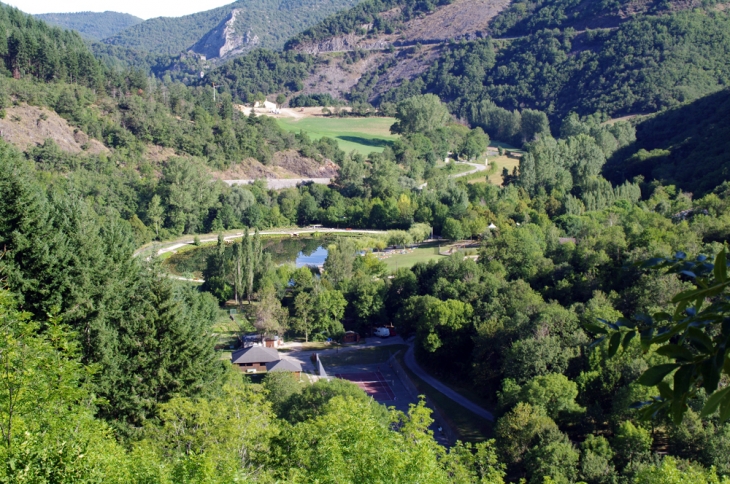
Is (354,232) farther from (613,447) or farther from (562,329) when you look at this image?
(613,447)

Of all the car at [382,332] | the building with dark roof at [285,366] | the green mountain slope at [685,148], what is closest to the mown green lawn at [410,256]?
the car at [382,332]

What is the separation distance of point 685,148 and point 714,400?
59218 millimetres

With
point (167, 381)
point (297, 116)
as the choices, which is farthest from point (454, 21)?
point (167, 381)

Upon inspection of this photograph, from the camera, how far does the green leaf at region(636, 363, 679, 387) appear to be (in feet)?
8.29

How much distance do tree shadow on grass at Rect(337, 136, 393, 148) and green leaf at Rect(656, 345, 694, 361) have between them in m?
84.2

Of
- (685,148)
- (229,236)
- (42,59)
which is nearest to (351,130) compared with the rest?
(229,236)

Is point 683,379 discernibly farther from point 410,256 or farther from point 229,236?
point 229,236

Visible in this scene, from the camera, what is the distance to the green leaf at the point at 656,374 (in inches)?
99.5

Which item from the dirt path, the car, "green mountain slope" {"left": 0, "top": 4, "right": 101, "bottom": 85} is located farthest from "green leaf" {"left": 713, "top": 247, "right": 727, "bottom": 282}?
"green mountain slope" {"left": 0, "top": 4, "right": 101, "bottom": 85}

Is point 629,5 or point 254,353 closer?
point 254,353

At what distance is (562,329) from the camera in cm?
2247

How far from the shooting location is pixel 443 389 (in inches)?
963

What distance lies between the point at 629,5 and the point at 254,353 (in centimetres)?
10058

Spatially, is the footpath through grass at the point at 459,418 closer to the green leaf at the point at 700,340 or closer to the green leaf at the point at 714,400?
the green leaf at the point at 700,340
